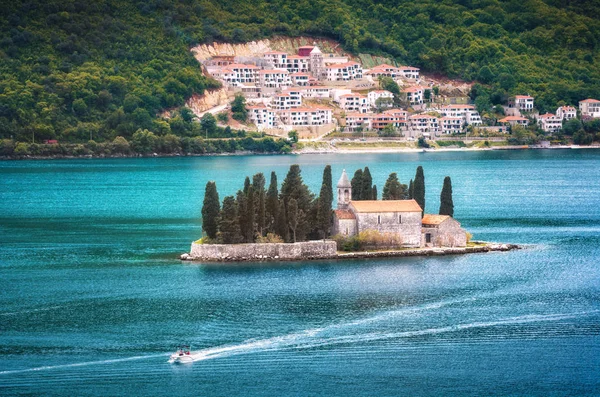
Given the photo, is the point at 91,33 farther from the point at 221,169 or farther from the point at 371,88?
the point at 221,169

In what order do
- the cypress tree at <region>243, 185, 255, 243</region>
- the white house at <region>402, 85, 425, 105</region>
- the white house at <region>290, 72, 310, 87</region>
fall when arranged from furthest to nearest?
1. the white house at <region>402, 85, 425, 105</region>
2. the white house at <region>290, 72, 310, 87</region>
3. the cypress tree at <region>243, 185, 255, 243</region>

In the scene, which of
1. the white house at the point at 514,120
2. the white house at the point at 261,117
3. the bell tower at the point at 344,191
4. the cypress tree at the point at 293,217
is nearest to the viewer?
the cypress tree at the point at 293,217

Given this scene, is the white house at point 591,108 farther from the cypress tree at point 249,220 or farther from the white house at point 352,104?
the cypress tree at point 249,220

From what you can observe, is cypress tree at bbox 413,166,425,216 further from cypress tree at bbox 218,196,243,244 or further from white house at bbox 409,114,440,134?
white house at bbox 409,114,440,134

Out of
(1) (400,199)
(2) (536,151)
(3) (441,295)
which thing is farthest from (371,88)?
(3) (441,295)

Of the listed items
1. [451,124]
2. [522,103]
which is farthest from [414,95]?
[522,103]

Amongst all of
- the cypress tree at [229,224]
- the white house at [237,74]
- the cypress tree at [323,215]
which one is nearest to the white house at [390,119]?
the white house at [237,74]

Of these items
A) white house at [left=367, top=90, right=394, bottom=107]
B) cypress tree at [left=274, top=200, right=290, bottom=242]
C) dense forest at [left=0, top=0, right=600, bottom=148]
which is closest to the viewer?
cypress tree at [left=274, top=200, right=290, bottom=242]

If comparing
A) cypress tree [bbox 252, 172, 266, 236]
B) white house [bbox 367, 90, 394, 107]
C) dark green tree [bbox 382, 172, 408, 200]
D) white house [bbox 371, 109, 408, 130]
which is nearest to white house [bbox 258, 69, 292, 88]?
white house [bbox 367, 90, 394, 107]
